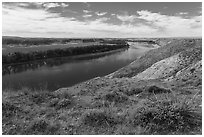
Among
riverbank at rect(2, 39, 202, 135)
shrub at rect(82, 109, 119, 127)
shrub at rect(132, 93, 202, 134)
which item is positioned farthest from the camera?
shrub at rect(82, 109, 119, 127)

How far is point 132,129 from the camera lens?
6832mm

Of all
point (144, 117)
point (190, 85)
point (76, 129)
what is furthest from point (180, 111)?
point (190, 85)

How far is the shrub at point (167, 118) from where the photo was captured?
22.2 ft

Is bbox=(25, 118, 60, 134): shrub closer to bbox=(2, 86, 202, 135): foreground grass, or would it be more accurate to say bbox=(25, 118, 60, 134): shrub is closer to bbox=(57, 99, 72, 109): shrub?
bbox=(2, 86, 202, 135): foreground grass

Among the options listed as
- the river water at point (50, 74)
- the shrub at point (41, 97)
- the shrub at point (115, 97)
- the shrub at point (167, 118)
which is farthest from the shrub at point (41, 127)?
the river water at point (50, 74)

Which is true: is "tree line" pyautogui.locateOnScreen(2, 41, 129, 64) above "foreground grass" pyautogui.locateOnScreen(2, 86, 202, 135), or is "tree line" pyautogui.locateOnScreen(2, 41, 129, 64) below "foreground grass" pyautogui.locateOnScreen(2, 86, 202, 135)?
below

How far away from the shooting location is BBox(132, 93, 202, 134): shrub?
22.2 feet

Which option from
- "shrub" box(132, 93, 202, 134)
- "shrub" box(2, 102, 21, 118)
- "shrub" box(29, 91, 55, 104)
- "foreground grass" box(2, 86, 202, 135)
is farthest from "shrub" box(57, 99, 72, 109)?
"shrub" box(132, 93, 202, 134)

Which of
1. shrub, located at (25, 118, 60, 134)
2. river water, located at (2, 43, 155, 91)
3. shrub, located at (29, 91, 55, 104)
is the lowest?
river water, located at (2, 43, 155, 91)

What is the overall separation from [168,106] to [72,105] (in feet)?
13.4

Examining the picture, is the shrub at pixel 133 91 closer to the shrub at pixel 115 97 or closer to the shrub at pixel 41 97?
the shrub at pixel 115 97

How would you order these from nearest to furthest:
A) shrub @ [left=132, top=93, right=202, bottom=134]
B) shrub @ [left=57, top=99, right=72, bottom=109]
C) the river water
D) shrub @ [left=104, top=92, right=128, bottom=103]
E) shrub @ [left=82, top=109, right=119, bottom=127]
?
1. shrub @ [left=132, top=93, right=202, bottom=134]
2. shrub @ [left=82, top=109, right=119, bottom=127]
3. shrub @ [left=57, top=99, right=72, bottom=109]
4. shrub @ [left=104, top=92, right=128, bottom=103]
5. the river water

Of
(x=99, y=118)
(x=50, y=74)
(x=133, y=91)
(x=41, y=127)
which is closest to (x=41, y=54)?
(x=50, y=74)

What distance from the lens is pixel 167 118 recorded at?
7055 mm
